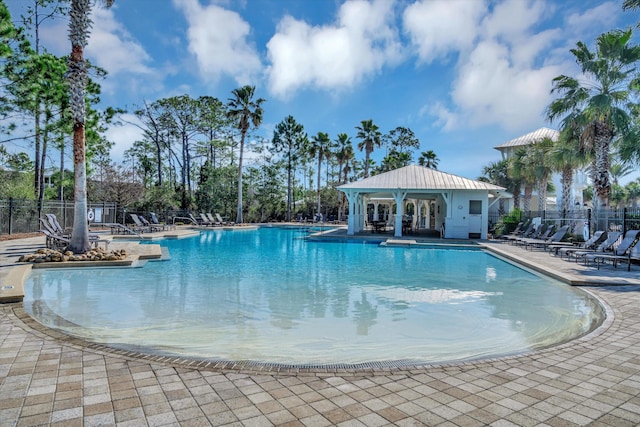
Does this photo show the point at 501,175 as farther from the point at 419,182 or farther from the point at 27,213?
the point at 27,213

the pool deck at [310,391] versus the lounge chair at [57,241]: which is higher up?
the lounge chair at [57,241]

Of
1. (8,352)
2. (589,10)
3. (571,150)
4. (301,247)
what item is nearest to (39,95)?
(301,247)

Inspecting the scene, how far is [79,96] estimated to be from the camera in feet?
34.9

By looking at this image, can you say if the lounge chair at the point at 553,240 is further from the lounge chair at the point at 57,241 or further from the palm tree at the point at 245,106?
the palm tree at the point at 245,106

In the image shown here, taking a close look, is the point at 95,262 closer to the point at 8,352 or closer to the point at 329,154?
the point at 8,352

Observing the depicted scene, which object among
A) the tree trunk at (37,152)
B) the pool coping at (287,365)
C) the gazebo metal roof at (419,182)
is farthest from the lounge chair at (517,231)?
the tree trunk at (37,152)

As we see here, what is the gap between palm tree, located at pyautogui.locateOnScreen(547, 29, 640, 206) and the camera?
14.5 m

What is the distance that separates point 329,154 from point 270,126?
6.92m

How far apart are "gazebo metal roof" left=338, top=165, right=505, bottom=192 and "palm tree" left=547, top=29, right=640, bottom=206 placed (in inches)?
169

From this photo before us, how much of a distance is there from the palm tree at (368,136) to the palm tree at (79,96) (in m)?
30.3

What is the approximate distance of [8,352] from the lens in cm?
368

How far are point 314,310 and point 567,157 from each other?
59.2 feet

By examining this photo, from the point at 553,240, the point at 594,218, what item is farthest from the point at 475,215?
the point at 594,218

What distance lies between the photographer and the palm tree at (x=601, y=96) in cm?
1450
